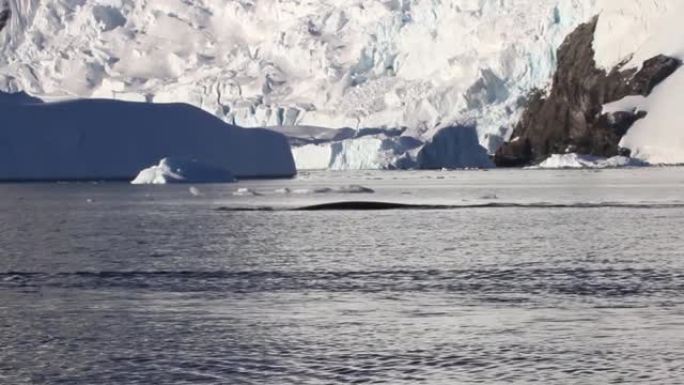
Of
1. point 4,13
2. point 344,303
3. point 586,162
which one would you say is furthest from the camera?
point 586,162

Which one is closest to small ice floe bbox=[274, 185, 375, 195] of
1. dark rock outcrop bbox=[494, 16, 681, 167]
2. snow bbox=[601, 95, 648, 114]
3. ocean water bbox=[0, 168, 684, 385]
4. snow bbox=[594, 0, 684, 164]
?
ocean water bbox=[0, 168, 684, 385]

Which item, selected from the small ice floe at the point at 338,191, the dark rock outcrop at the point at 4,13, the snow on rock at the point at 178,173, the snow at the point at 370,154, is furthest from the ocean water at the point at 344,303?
the snow at the point at 370,154

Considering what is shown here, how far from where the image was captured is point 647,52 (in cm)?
18425

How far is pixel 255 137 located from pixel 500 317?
85.8 metres

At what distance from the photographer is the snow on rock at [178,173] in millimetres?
85344

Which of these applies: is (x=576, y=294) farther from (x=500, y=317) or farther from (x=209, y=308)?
(x=209, y=308)

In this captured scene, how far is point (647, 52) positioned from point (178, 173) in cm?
11144

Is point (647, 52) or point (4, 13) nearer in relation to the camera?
point (4, 13)

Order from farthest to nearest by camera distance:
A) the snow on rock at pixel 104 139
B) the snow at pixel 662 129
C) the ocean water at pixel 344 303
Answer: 1. the snow at pixel 662 129
2. the snow on rock at pixel 104 139
3. the ocean water at pixel 344 303

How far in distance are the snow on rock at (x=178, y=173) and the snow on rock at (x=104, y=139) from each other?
64.9 inches

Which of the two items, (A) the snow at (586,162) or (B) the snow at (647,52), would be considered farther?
(B) the snow at (647,52)

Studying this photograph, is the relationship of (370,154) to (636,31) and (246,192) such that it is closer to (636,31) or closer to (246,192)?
(636,31)

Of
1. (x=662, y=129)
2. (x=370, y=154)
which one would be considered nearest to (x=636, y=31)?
(x=662, y=129)

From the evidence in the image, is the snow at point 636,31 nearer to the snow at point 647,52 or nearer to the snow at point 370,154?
the snow at point 647,52
